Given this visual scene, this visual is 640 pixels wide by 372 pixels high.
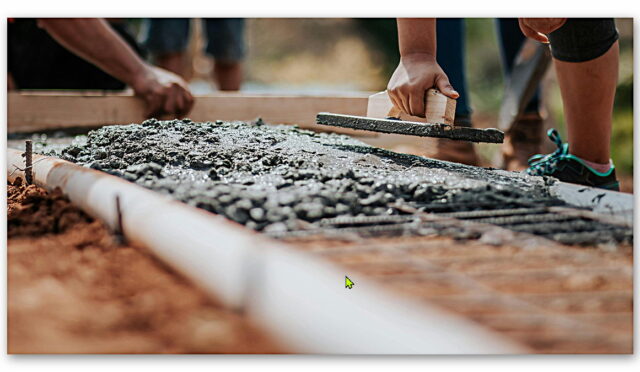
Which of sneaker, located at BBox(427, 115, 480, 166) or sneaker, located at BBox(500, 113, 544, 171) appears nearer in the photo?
sneaker, located at BBox(427, 115, 480, 166)

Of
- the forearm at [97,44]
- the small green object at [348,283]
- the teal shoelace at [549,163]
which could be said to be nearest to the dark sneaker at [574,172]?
the teal shoelace at [549,163]

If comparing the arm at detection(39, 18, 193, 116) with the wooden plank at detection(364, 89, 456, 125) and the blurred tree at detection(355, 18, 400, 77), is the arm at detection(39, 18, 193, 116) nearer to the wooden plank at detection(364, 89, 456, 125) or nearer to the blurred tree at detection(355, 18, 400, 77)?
the wooden plank at detection(364, 89, 456, 125)

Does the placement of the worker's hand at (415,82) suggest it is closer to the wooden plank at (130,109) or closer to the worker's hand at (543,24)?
the worker's hand at (543,24)

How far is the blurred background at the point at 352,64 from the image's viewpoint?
274 cm

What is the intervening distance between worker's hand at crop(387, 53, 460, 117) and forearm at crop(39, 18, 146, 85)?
102cm

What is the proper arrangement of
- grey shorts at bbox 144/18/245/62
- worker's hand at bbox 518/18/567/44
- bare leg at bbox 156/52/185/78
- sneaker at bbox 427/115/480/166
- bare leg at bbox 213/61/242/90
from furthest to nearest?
1. bare leg at bbox 213/61/242/90
2. bare leg at bbox 156/52/185/78
3. grey shorts at bbox 144/18/245/62
4. sneaker at bbox 427/115/480/166
5. worker's hand at bbox 518/18/567/44

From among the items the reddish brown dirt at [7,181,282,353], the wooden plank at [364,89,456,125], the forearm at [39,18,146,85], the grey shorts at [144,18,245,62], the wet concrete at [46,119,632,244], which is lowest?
the reddish brown dirt at [7,181,282,353]

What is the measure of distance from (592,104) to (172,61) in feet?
7.23

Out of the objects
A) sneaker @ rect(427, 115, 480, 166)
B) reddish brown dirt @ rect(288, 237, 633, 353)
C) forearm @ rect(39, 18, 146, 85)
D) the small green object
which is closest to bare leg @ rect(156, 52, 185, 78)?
forearm @ rect(39, 18, 146, 85)

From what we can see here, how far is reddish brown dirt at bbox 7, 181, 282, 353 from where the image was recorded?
0.73m

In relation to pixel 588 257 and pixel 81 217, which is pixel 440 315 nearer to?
pixel 588 257

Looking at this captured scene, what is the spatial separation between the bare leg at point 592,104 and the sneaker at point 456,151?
320 mm

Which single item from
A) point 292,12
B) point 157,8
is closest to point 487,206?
point 292,12

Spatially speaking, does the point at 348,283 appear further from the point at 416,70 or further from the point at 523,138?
the point at 523,138
